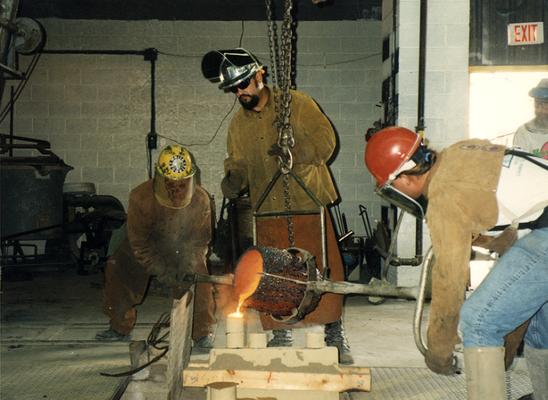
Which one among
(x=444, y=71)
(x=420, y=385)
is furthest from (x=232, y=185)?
(x=444, y=71)

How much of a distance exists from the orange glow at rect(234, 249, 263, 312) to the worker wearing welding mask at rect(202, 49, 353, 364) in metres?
1.05

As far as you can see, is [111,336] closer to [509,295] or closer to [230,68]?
[230,68]

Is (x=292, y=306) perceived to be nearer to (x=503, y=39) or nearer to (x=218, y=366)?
(x=218, y=366)

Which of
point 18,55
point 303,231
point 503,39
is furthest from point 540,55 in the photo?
point 18,55

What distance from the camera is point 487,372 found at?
2668mm

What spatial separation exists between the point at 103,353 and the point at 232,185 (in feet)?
5.07

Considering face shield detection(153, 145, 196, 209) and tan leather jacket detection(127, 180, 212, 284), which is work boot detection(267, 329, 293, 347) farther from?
face shield detection(153, 145, 196, 209)

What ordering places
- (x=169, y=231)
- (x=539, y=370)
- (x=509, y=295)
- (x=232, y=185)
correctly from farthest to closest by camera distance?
(x=169, y=231), (x=232, y=185), (x=539, y=370), (x=509, y=295)

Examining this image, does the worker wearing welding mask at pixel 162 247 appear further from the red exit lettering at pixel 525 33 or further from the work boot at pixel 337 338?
the red exit lettering at pixel 525 33

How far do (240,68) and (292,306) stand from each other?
1.70m

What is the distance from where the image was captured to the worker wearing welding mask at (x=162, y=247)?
195 inches

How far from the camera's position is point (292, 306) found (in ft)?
11.6

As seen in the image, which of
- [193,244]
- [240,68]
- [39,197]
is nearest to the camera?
[240,68]

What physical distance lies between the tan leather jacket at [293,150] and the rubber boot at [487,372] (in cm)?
215
